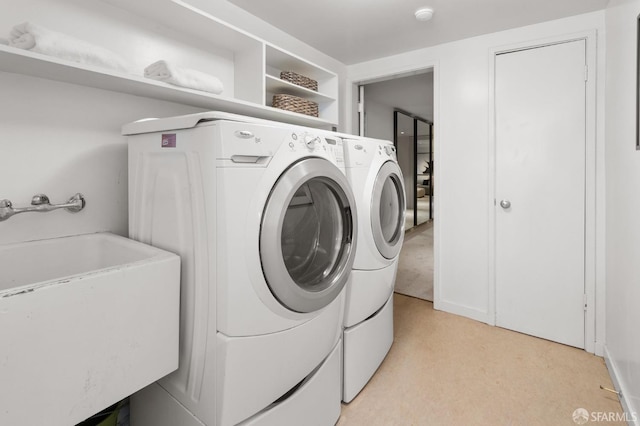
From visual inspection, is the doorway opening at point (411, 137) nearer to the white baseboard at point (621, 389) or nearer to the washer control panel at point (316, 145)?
the white baseboard at point (621, 389)

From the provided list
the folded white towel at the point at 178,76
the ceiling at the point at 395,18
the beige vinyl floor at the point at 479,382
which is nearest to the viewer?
the folded white towel at the point at 178,76

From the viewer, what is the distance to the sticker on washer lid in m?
1.08

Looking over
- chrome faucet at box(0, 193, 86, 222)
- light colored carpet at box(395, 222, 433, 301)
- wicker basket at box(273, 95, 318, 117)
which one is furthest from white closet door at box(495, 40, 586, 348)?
chrome faucet at box(0, 193, 86, 222)

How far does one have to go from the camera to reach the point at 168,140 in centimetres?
110

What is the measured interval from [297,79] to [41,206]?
5.29 ft

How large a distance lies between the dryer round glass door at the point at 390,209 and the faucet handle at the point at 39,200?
1.47 meters

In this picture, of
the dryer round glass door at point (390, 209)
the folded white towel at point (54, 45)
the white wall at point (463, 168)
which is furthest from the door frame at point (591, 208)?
the folded white towel at point (54, 45)

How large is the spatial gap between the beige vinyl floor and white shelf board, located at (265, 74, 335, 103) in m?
1.88

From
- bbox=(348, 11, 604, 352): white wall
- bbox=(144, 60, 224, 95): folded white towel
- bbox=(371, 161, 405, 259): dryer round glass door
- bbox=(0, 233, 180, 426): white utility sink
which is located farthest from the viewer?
bbox=(348, 11, 604, 352): white wall

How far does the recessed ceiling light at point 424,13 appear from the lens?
1992 mm

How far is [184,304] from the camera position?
3.62 ft

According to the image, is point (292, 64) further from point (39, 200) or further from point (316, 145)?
point (39, 200)

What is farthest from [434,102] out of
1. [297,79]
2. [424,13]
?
[297,79]

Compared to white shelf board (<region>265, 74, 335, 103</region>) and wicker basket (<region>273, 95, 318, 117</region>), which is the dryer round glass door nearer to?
wicker basket (<region>273, 95, 318, 117</region>)
